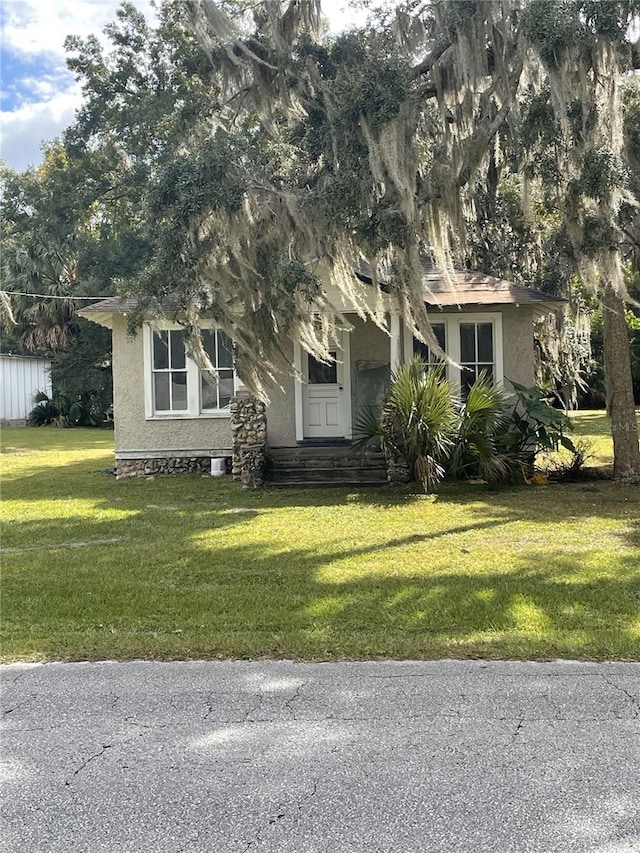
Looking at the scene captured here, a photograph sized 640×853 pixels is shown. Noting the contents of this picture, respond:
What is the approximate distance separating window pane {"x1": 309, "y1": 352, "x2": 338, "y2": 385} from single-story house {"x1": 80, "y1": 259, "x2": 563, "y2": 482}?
2cm

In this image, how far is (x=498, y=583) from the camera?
20.7 ft

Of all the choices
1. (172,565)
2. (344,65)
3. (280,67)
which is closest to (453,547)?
(172,565)

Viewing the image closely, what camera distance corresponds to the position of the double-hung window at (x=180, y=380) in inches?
565

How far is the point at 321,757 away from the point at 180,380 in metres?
11.7

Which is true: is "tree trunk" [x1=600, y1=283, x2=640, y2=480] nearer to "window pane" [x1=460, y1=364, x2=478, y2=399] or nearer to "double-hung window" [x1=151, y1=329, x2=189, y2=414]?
"window pane" [x1=460, y1=364, x2=478, y2=399]

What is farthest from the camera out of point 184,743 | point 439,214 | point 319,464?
point 319,464

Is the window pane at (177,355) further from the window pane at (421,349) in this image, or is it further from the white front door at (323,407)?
the window pane at (421,349)

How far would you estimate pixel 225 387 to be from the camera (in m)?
14.5

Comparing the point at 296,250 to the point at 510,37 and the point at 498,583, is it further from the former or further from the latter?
the point at 498,583

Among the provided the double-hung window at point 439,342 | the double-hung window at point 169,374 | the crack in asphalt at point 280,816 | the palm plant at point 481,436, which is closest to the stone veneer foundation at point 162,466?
the double-hung window at point 169,374

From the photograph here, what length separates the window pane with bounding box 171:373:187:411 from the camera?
47.4 ft

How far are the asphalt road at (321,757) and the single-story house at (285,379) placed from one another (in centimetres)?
962

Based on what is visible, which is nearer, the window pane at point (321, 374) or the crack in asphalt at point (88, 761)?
the crack in asphalt at point (88, 761)

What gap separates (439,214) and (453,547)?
404 centimetres
